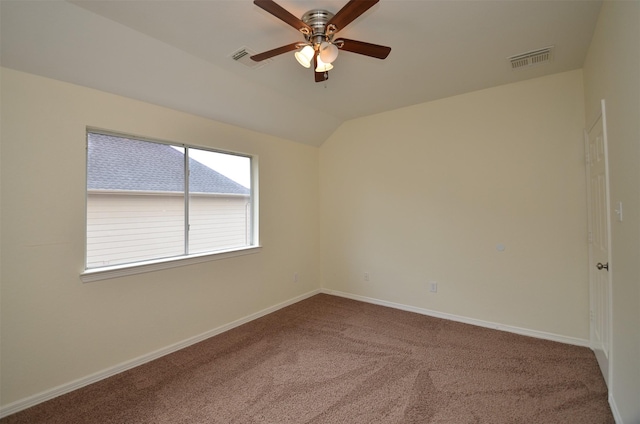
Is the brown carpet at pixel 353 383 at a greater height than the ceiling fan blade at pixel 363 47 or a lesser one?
lesser

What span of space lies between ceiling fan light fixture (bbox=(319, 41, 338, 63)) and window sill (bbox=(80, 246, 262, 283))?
2322 millimetres

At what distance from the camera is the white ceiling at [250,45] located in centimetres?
190

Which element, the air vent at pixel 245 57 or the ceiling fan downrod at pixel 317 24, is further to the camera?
the air vent at pixel 245 57

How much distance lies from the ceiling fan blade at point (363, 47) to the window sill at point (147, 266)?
8.01 ft

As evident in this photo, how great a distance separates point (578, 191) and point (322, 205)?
3.15 meters

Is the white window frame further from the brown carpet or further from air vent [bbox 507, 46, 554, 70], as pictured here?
air vent [bbox 507, 46, 554, 70]

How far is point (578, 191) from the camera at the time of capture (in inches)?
110

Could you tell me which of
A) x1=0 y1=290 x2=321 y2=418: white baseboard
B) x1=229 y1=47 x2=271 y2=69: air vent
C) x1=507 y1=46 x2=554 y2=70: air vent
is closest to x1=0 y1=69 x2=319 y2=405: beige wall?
x1=0 y1=290 x2=321 y2=418: white baseboard

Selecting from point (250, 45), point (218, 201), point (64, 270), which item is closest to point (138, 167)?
point (218, 201)

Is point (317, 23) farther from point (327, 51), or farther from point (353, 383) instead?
point (353, 383)

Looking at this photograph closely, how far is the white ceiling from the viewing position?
1.90 m

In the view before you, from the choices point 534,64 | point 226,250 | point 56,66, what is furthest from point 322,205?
point 56,66

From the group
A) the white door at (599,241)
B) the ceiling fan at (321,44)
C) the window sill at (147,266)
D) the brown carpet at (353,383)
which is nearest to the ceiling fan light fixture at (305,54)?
the ceiling fan at (321,44)

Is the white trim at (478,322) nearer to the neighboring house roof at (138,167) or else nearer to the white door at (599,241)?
the white door at (599,241)
